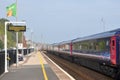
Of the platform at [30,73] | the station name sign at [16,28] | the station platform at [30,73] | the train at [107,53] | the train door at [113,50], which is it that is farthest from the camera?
the station name sign at [16,28]

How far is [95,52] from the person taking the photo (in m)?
34.7

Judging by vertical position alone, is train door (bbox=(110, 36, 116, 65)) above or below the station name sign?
below

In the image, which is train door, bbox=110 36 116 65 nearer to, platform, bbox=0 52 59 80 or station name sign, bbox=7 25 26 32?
platform, bbox=0 52 59 80

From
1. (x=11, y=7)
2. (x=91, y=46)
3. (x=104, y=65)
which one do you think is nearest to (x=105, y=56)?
(x=104, y=65)

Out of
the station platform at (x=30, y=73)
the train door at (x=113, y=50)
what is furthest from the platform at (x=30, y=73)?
the train door at (x=113, y=50)

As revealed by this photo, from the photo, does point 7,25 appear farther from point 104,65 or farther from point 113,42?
point 113,42

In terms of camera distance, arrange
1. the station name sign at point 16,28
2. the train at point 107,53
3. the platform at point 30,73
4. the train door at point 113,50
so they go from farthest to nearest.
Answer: the station name sign at point 16,28 < the platform at point 30,73 < the train door at point 113,50 < the train at point 107,53

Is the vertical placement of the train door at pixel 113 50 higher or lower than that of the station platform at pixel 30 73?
higher

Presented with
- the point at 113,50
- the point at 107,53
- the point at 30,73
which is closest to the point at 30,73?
the point at 30,73

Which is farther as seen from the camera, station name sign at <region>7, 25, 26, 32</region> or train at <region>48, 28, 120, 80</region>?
station name sign at <region>7, 25, 26, 32</region>

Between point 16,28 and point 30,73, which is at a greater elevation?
point 16,28

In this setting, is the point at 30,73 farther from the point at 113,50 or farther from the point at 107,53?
the point at 113,50

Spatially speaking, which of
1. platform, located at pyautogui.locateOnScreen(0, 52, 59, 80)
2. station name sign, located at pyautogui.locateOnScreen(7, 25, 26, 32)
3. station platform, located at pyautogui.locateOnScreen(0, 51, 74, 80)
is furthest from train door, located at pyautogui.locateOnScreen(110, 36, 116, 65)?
station name sign, located at pyautogui.locateOnScreen(7, 25, 26, 32)

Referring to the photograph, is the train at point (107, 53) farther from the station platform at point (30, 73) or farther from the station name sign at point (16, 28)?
the station name sign at point (16, 28)
